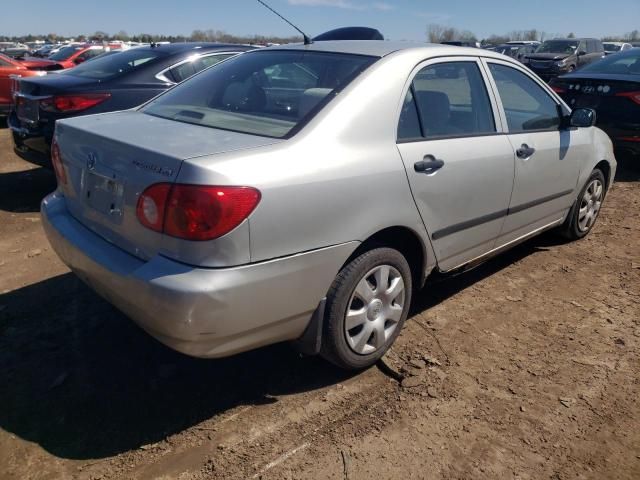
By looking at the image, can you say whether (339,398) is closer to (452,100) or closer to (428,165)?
(428,165)

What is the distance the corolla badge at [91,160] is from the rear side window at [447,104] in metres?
1.47

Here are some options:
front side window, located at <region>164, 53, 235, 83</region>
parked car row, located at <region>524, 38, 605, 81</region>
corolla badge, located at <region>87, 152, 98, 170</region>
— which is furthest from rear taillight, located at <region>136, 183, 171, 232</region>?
parked car row, located at <region>524, 38, 605, 81</region>

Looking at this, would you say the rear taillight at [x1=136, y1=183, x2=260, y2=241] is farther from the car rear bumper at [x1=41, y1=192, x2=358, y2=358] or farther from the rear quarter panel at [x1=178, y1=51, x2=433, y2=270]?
the car rear bumper at [x1=41, y1=192, x2=358, y2=358]

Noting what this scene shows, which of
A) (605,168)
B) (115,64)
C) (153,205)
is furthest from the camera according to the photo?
(115,64)

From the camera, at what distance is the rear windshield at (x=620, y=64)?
24.0ft

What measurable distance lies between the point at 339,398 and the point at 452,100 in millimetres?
1838

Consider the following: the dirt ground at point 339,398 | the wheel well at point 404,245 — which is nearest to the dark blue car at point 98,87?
the dirt ground at point 339,398

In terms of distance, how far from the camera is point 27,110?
17.7 feet

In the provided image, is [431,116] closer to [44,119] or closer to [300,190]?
[300,190]

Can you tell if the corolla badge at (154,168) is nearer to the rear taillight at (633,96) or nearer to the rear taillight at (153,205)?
the rear taillight at (153,205)

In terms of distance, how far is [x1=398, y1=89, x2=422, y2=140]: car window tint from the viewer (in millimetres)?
2824

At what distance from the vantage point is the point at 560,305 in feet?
12.3

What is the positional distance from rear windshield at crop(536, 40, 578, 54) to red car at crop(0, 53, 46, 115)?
17.2 meters

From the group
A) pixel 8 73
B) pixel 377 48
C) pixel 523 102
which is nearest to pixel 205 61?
pixel 377 48
